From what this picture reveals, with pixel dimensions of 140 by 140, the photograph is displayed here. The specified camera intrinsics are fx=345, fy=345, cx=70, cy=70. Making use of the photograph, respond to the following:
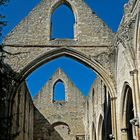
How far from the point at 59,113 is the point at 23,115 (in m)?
4.19

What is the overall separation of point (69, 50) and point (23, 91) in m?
5.13

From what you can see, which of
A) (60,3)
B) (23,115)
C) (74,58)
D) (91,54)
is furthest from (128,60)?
(23,115)

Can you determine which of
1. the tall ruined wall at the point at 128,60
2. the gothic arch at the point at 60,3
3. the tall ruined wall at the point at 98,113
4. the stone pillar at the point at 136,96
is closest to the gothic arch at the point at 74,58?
the tall ruined wall at the point at 128,60

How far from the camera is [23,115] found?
17031 millimetres

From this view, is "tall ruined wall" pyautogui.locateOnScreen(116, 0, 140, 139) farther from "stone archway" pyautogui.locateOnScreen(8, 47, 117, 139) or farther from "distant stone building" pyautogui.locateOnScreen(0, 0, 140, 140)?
"stone archway" pyautogui.locateOnScreen(8, 47, 117, 139)

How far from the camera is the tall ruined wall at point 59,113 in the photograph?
2059 centimetres

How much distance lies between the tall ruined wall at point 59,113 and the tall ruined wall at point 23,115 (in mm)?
788

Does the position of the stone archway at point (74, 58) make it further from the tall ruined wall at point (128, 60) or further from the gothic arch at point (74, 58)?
the tall ruined wall at point (128, 60)

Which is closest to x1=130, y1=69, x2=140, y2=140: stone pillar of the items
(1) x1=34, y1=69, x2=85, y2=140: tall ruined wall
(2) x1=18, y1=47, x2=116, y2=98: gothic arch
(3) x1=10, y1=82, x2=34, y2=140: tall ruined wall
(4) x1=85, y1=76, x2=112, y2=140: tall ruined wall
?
(2) x1=18, y1=47, x2=116, y2=98: gothic arch

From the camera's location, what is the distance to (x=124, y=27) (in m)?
10.6

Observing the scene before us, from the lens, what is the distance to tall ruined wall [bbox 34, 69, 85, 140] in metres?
20.6

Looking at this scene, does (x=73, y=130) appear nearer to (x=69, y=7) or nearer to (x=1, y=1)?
(x=69, y=7)

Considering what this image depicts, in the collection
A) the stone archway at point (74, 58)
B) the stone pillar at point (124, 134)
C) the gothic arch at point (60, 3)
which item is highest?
the gothic arch at point (60, 3)

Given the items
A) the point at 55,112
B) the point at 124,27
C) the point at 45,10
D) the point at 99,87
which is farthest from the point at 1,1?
the point at 55,112
